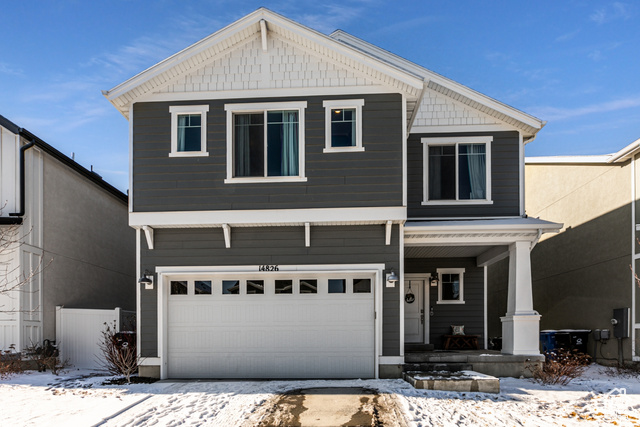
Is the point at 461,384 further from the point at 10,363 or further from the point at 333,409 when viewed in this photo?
the point at 10,363

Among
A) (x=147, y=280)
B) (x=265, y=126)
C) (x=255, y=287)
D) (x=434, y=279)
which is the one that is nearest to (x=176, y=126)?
(x=265, y=126)

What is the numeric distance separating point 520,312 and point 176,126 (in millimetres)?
8155

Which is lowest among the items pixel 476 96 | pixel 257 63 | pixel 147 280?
pixel 147 280

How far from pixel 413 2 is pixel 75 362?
11.7 meters

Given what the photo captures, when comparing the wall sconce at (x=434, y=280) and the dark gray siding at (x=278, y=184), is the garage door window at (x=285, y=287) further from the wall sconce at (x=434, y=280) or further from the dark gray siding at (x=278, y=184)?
the wall sconce at (x=434, y=280)

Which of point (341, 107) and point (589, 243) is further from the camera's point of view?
point (589, 243)

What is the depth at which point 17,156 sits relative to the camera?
12672 mm

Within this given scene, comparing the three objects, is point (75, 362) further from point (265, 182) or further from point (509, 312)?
point (509, 312)

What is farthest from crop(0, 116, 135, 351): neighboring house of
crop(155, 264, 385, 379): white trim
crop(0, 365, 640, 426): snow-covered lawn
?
crop(155, 264, 385, 379): white trim

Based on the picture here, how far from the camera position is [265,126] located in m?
11.4

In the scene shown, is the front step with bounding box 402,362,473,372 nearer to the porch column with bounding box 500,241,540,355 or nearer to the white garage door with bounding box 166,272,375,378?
the white garage door with bounding box 166,272,375,378

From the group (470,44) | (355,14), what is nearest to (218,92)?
(355,14)

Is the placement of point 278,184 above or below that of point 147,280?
above

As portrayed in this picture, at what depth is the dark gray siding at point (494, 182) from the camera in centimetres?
1343
